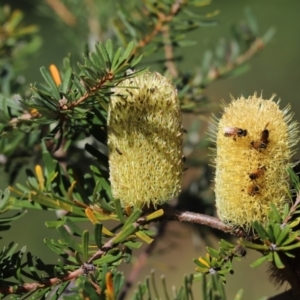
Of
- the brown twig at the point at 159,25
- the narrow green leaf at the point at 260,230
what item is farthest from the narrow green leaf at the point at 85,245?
the brown twig at the point at 159,25

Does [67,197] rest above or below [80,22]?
below

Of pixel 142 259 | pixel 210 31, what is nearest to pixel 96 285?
pixel 142 259

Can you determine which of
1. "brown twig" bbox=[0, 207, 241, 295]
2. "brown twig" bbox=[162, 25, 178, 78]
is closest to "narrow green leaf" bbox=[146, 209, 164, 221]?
"brown twig" bbox=[0, 207, 241, 295]

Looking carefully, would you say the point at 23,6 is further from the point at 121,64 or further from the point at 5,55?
the point at 121,64

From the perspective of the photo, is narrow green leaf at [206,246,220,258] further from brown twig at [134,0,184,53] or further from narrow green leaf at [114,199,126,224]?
brown twig at [134,0,184,53]

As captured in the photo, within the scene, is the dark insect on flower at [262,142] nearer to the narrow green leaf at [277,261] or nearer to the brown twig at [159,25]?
the narrow green leaf at [277,261]

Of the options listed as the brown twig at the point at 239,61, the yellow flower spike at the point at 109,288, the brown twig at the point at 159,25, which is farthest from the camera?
the brown twig at the point at 239,61

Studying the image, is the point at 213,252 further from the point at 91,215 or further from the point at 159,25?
the point at 159,25
